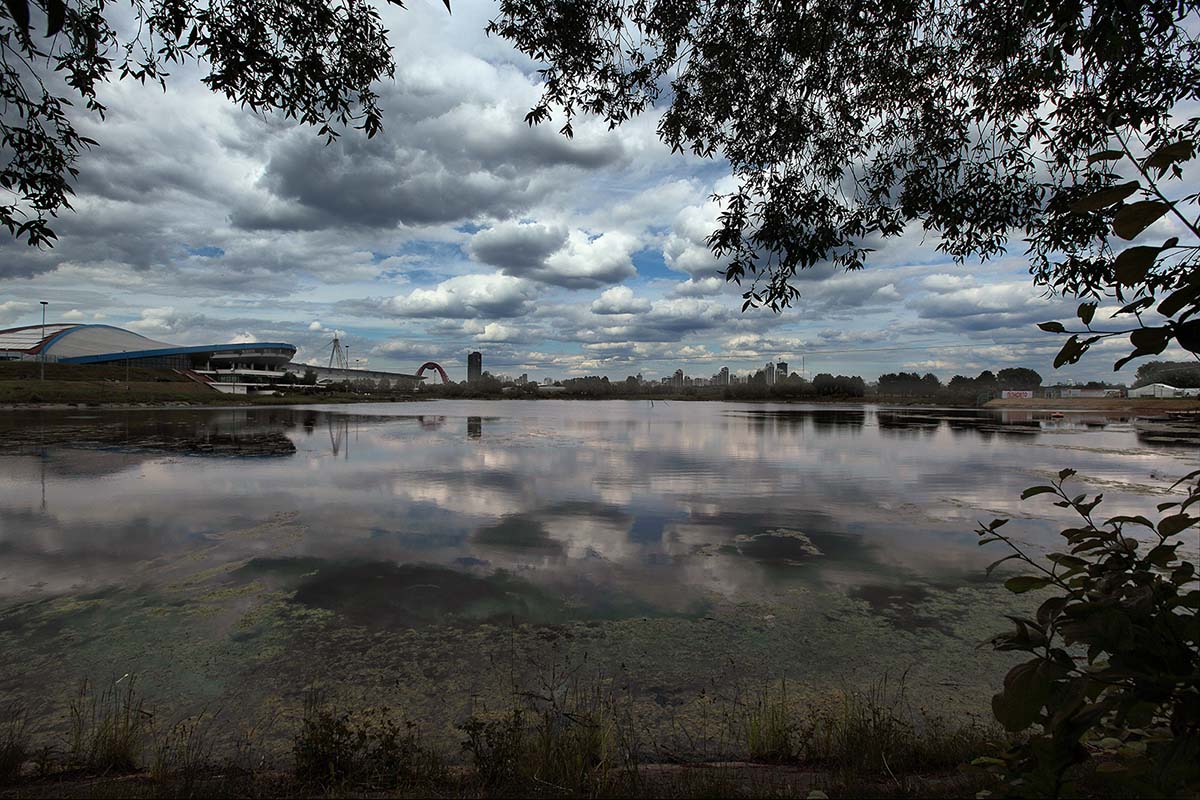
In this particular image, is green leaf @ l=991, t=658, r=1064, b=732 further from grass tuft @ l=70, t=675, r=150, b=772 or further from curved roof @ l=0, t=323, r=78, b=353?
curved roof @ l=0, t=323, r=78, b=353

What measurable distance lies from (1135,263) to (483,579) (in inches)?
287

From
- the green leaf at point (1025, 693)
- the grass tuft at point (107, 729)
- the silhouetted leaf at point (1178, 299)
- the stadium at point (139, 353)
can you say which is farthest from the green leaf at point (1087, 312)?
the stadium at point (139, 353)

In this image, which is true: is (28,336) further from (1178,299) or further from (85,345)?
(1178,299)

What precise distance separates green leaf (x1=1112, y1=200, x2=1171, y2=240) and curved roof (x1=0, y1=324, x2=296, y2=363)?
141 metres

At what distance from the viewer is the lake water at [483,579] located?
203 inches

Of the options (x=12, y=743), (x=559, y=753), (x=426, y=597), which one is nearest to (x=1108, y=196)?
(x=559, y=753)

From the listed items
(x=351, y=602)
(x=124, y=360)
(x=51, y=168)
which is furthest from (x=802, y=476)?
(x=124, y=360)

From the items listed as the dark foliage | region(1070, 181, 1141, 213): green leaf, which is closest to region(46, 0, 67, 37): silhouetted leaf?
region(1070, 181, 1141, 213): green leaf

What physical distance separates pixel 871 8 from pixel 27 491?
56.0ft

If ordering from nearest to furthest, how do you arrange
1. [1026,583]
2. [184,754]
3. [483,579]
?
[1026,583], [184,754], [483,579]

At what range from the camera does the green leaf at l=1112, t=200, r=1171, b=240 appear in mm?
1481

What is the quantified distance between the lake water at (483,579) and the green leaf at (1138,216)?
422 centimetres

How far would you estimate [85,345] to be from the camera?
380 ft

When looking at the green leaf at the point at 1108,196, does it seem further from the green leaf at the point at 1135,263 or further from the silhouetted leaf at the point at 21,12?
the silhouetted leaf at the point at 21,12
